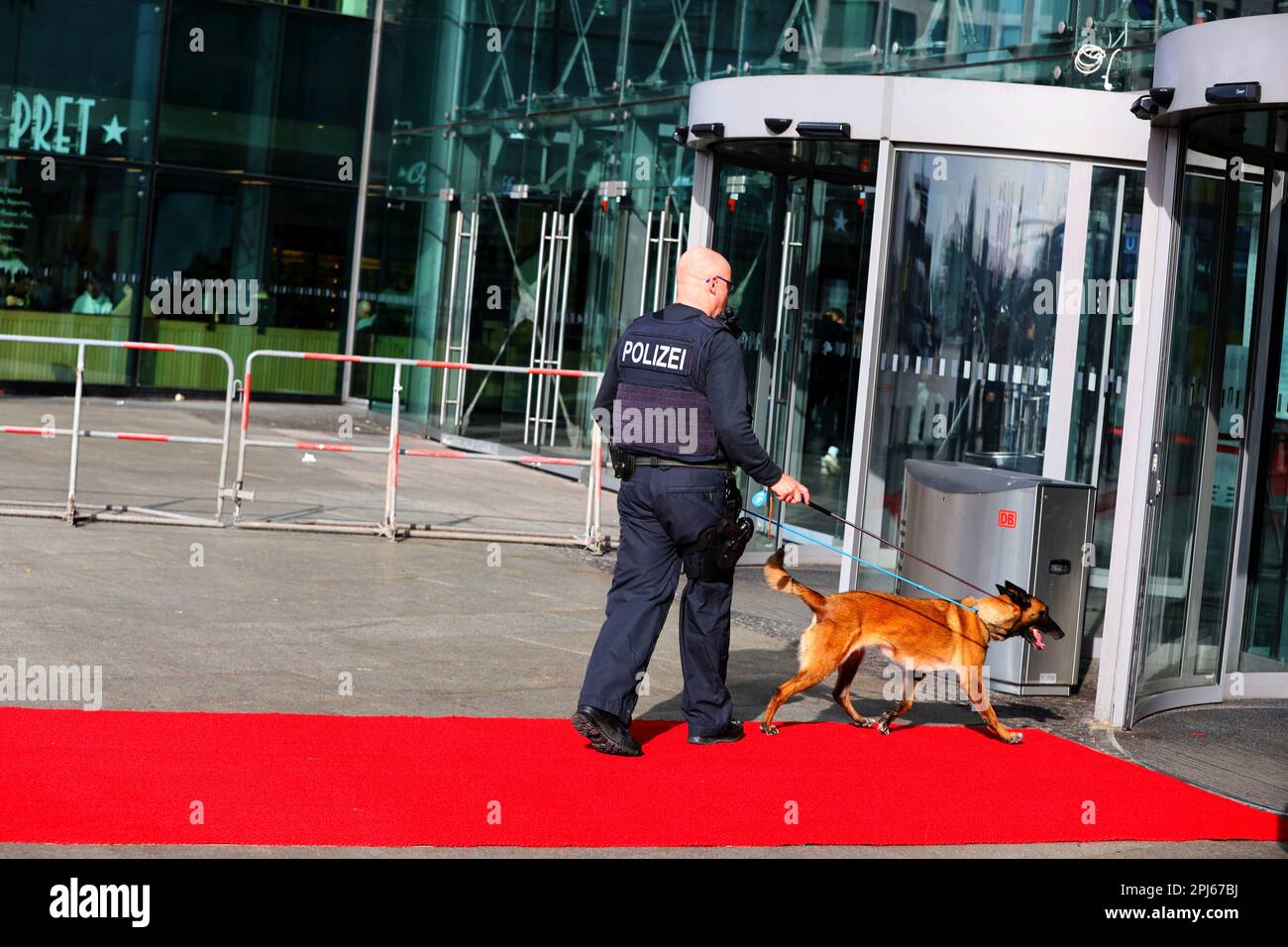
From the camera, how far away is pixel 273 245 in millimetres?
23625

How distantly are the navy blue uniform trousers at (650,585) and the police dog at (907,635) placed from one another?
0.39 metres

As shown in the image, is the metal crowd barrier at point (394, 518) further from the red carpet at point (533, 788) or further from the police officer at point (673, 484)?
the police officer at point (673, 484)

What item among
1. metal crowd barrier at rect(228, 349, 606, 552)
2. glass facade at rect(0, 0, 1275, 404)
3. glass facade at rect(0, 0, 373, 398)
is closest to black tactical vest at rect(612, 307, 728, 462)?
metal crowd barrier at rect(228, 349, 606, 552)

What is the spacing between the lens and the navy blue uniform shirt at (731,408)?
641 centimetres

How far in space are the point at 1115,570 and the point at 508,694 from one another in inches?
116

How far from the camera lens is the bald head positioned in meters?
6.66

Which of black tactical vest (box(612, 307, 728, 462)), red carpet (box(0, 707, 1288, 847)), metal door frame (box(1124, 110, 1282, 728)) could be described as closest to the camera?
red carpet (box(0, 707, 1288, 847))

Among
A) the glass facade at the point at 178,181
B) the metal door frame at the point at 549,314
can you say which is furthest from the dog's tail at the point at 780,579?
the glass facade at the point at 178,181

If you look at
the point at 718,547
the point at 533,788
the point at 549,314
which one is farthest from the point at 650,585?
the point at 549,314

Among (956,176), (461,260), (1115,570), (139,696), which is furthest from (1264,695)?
(461,260)

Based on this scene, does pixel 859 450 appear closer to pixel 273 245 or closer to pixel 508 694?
pixel 508 694

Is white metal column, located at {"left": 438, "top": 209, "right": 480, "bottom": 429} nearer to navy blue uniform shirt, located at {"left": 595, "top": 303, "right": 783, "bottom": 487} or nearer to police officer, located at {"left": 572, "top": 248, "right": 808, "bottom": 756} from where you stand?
police officer, located at {"left": 572, "top": 248, "right": 808, "bottom": 756}

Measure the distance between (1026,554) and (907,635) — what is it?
5.31ft

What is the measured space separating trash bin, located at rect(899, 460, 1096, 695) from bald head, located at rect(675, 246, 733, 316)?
8.18 ft
